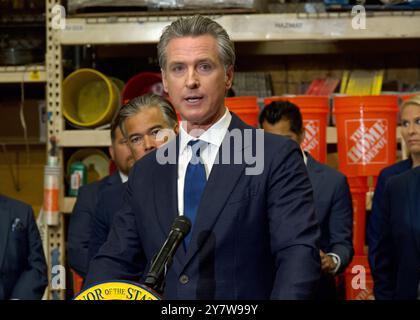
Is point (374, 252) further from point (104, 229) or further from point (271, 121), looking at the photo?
point (104, 229)

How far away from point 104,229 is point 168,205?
1265 mm

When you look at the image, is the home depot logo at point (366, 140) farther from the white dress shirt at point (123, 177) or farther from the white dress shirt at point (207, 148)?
the white dress shirt at point (207, 148)

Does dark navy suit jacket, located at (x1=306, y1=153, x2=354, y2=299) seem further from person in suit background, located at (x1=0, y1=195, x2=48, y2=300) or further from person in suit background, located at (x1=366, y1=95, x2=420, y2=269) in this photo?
person in suit background, located at (x1=0, y1=195, x2=48, y2=300)

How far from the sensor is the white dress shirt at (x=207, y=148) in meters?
1.84

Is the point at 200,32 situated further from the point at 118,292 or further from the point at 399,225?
the point at 399,225

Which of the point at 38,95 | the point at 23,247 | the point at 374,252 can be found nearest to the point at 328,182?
the point at 374,252

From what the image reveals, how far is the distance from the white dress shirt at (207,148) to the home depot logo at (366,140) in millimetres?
1773

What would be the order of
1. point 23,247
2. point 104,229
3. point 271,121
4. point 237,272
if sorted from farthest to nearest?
point 271,121, point 23,247, point 104,229, point 237,272

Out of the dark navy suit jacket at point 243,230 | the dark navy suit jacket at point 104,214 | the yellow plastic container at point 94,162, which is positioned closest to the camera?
the dark navy suit jacket at point 243,230

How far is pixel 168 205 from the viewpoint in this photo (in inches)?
71.5

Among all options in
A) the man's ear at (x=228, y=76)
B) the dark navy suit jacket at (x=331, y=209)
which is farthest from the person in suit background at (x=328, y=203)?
the man's ear at (x=228, y=76)

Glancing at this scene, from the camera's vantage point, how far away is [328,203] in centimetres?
333

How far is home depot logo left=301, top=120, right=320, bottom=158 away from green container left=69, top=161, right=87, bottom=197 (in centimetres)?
103
